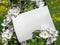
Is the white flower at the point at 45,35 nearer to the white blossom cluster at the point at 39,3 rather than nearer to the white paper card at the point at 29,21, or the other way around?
the white paper card at the point at 29,21

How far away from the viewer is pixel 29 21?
337cm

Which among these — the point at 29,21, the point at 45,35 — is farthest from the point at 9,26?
the point at 45,35

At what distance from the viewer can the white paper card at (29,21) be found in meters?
3.35

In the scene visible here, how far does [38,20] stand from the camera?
3371mm

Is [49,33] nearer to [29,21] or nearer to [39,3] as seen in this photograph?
[29,21]

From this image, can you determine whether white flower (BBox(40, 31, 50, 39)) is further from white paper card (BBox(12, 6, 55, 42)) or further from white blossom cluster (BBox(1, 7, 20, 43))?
white blossom cluster (BBox(1, 7, 20, 43))

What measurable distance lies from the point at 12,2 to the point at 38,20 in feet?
1.60

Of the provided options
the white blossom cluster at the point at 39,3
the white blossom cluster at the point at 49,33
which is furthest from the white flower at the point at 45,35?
the white blossom cluster at the point at 39,3

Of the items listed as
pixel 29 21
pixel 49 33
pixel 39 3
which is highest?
pixel 39 3

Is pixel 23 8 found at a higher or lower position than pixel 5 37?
higher

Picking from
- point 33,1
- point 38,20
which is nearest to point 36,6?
point 33,1

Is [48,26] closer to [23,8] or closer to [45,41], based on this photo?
[45,41]

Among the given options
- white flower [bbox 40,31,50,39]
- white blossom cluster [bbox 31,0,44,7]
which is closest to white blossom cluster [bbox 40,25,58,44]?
white flower [bbox 40,31,50,39]

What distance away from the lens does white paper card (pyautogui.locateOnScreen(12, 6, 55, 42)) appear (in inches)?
132
